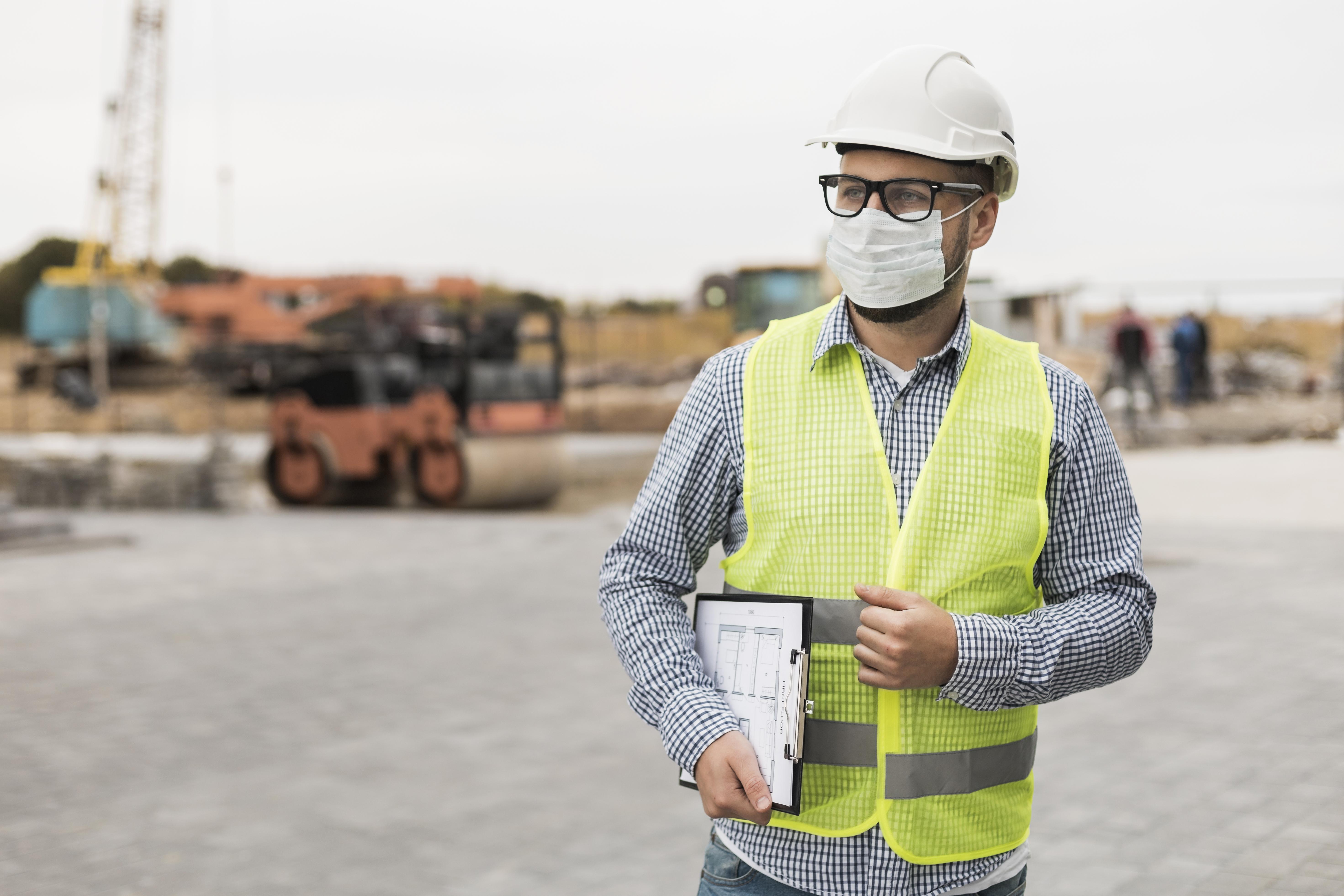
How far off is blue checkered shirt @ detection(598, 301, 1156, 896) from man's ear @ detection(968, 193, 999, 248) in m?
0.12

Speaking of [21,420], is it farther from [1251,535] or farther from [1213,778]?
[1213,778]

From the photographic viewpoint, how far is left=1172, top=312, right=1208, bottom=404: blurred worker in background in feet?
76.8

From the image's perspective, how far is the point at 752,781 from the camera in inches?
70.0

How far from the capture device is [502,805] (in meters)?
5.14

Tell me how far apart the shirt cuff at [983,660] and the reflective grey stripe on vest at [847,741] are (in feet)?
0.37

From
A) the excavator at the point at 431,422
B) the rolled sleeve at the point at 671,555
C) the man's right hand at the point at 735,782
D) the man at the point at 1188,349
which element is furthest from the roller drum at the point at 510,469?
the man's right hand at the point at 735,782

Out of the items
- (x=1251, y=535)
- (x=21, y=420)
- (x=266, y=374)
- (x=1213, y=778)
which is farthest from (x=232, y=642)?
(x=21, y=420)

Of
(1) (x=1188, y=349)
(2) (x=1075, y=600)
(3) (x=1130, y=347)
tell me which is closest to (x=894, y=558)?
(2) (x=1075, y=600)

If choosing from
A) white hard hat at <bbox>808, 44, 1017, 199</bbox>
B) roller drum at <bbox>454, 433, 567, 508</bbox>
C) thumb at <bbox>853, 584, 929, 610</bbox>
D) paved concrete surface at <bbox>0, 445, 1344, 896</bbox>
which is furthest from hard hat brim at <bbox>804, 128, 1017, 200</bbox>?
roller drum at <bbox>454, 433, 567, 508</bbox>

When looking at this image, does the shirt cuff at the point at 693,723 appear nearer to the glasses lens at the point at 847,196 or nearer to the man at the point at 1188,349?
the glasses lens at the point at 847,196

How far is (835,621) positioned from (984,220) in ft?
2.02

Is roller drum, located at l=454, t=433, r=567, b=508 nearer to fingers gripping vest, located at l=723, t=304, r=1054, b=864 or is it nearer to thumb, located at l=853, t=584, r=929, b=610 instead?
fingers gripping vest, located at l=723, t=304, r=1054, b=864

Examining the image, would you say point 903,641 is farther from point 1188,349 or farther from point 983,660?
point 1188,349

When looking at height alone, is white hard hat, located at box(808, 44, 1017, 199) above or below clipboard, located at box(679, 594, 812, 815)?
above
